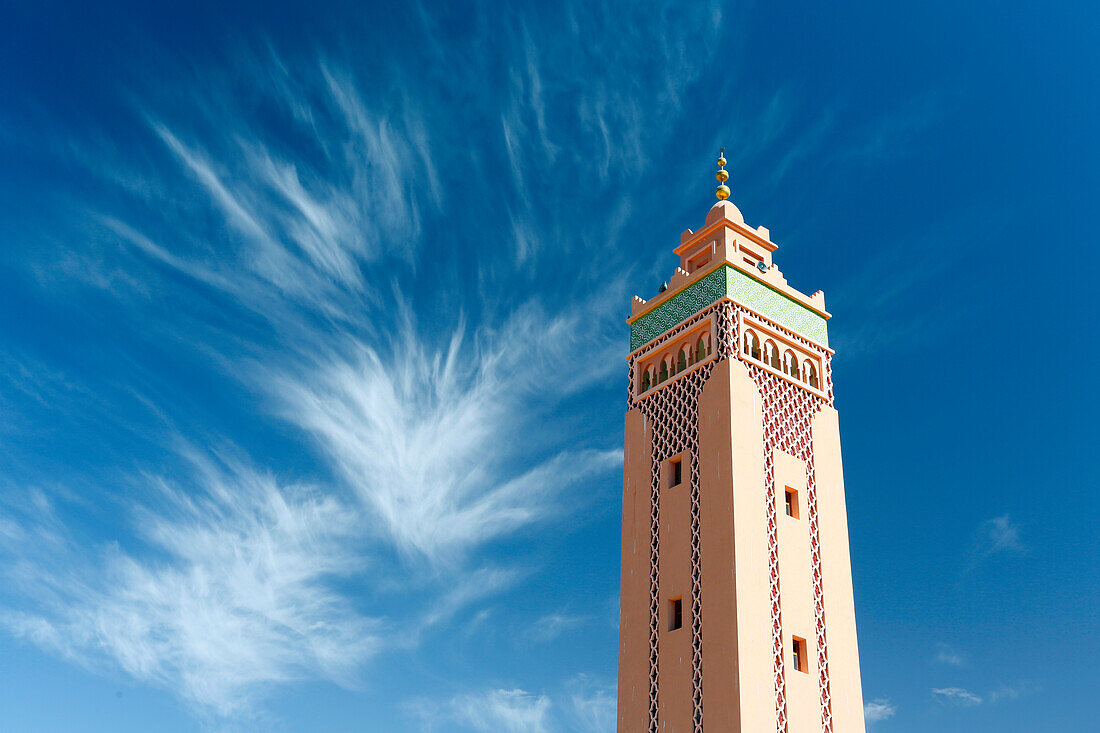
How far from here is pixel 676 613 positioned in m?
17.1

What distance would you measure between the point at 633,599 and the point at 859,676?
3812 mm

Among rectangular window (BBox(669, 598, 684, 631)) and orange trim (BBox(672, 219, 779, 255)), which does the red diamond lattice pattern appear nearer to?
rectangular window (BBox(669, 598, 684, 631))

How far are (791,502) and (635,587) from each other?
3035mm

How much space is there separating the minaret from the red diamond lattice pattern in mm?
27

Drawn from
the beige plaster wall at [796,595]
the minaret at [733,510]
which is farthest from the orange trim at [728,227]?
the beige plaster wall at [796,595]

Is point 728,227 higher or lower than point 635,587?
higher

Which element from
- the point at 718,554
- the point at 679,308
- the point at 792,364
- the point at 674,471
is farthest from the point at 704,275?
the point at 718,554

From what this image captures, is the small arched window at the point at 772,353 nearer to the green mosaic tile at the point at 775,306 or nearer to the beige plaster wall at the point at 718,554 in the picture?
the green mosaic tile at the point at 775,306

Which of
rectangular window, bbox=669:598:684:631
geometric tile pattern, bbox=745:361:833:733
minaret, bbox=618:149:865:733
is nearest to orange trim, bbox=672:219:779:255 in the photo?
minaret, bbox=618:149:865:733

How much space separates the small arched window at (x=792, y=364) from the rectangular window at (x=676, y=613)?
4.92 meters

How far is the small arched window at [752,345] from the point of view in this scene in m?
18.9

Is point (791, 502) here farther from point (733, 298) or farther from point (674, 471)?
point (733, 298)

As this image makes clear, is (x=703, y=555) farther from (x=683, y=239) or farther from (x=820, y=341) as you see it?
(x=683, y=239)

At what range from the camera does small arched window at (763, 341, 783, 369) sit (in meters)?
19.1
